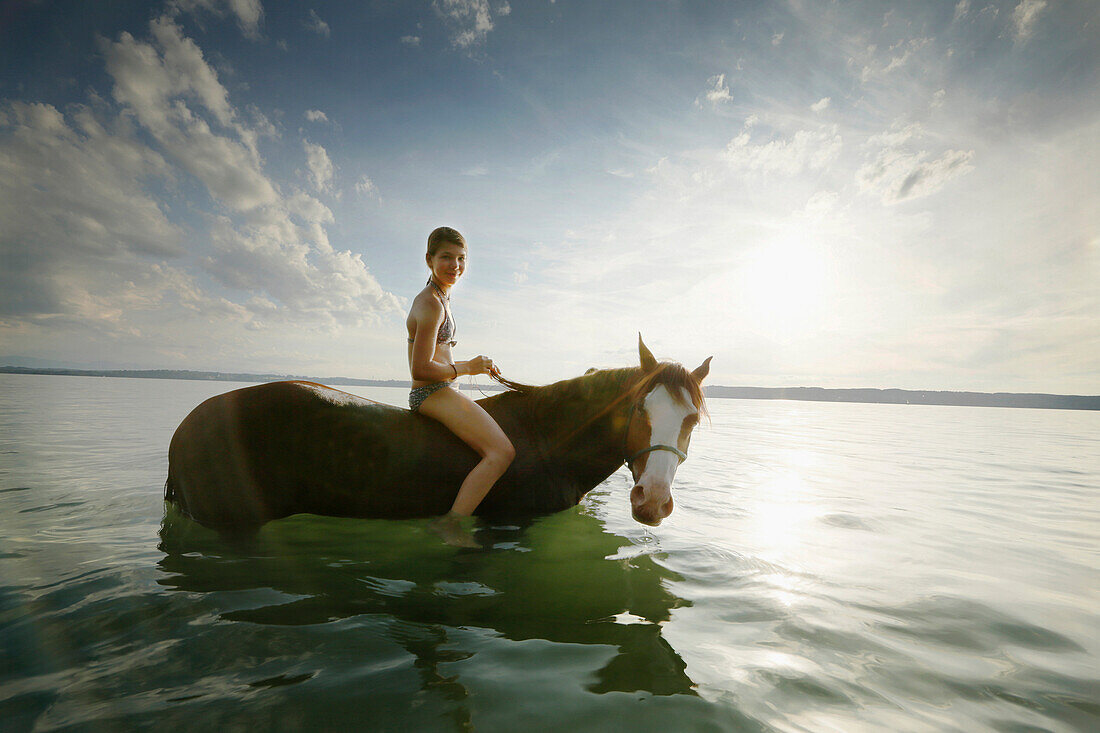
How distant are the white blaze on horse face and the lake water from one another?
91 cm

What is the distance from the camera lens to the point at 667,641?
2725mm

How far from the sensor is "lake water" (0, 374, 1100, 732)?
80.9 inches

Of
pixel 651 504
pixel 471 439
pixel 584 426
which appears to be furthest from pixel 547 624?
pixel 584 426

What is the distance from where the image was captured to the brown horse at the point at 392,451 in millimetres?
3537

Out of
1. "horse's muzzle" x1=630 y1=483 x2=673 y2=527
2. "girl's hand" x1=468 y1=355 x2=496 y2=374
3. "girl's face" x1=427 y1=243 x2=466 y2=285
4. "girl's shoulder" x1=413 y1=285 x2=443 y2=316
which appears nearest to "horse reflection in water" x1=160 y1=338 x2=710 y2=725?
"horse's muzzle" x1=630 y1=483 x2=673 y2=527

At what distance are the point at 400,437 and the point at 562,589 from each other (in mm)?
1859

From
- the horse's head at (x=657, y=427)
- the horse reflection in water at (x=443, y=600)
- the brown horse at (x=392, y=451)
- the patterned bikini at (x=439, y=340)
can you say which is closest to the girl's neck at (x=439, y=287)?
the patterned bikini at (x=439, y=340)

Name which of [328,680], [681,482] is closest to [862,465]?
[681,482]

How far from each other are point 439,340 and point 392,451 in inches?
42.6

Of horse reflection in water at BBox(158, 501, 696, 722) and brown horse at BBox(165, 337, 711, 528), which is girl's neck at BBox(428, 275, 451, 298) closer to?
brown horse at BBox(165, 337, 711, 528)

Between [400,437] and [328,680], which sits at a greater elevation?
[400,437]

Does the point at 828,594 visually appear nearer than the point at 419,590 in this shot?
No

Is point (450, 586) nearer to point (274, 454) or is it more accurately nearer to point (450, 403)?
point (450, 403)

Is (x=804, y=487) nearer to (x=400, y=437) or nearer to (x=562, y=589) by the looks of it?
(x=562, y=589)
